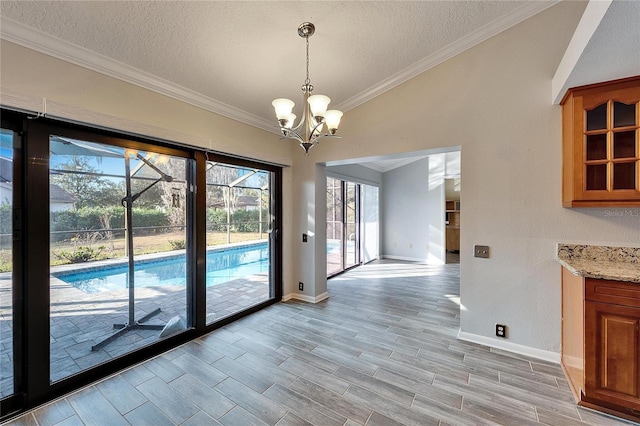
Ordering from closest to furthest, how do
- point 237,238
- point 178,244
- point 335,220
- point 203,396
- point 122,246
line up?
point 203,396, point 122,246, point 178,244, point 237,238, point 335,220

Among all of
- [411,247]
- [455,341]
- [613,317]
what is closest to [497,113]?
[613,317]

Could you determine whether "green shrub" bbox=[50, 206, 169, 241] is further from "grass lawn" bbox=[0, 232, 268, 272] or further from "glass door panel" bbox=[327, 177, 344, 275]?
"glass door panel" bbox=[327, 177, 344, 275]

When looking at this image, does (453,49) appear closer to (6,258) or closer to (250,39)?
(250,39)

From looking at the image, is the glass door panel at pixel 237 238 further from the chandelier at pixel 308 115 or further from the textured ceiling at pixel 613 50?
the textured ceiling at pixel 613 50

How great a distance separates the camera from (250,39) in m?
2.36

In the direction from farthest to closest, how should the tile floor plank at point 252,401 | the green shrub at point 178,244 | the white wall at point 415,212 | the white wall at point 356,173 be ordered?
the white wall at point 415,212, the white wall at point 356,173, the green shrub at point 178,244, the tile floor plank at point 252,401

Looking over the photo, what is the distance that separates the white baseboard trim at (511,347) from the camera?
2477 mm

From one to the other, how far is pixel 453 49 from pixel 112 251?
4.12 meters

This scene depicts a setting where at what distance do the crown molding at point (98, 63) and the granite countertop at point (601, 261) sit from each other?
3.77 m

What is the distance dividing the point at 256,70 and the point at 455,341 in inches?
145

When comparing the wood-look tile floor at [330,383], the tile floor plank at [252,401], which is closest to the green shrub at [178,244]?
the wood-look tile floor at [330,383]

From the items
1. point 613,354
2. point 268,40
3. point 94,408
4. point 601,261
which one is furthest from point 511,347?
point 268,40

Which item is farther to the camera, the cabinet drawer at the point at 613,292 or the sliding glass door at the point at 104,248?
the sliding glass door at the point at 104,248

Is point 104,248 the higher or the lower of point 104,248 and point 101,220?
the lower
